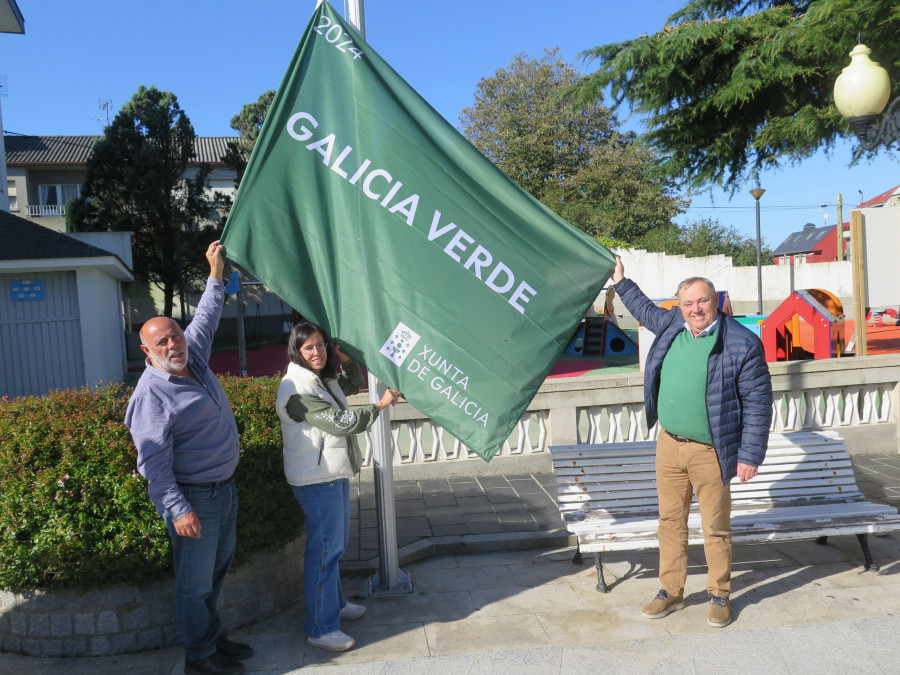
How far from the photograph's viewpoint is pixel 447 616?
14.5 feet

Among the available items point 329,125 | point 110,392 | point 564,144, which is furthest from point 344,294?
point 564,144

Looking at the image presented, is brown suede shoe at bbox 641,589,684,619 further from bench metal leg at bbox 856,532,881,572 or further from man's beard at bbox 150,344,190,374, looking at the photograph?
man's beard at bbox 150,344,190,374

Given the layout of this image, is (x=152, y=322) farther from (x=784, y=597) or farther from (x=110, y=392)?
(x=784, y=597)

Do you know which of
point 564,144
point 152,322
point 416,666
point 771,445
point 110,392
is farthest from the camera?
point 564,144

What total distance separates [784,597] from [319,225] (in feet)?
12.0

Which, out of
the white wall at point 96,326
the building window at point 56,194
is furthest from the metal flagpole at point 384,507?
the building window at point 56,194

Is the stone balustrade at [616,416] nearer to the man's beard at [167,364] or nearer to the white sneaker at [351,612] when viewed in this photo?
the white sneaker at [351,612]

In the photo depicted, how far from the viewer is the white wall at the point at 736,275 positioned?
37.4 metres

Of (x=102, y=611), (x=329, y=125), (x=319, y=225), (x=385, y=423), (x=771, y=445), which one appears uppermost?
(x=329, y=125)

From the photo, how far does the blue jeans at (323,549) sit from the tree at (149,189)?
30.3m

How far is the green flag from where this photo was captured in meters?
3.89

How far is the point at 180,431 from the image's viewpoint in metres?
3.44

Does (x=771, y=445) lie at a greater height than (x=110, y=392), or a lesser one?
lesser

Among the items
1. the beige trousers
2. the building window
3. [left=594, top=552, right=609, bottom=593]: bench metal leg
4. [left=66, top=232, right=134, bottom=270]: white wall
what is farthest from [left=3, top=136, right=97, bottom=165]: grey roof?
the beige trousers
